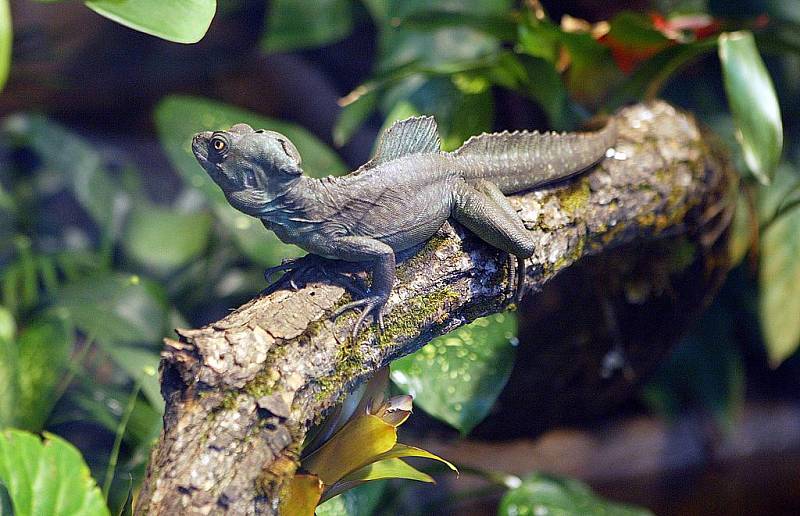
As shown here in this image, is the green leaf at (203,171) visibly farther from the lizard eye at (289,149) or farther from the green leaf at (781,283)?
the green leaf at (781,283)

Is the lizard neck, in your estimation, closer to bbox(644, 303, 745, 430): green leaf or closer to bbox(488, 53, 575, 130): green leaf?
bbox(488, 53, 575, 130): green leaf

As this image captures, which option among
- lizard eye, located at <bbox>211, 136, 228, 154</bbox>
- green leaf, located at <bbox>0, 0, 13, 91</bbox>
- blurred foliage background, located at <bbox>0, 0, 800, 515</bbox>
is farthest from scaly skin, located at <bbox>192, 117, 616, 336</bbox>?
green leaf, located at <bbox>0, 0, 13, 91</bbox>

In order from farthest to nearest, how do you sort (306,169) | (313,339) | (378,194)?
(306,169), (378,194), (313,339)

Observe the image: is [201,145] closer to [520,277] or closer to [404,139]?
[404,139]

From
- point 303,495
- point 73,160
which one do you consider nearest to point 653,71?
point 303,495

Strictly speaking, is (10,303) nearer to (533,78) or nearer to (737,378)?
(533,78)
